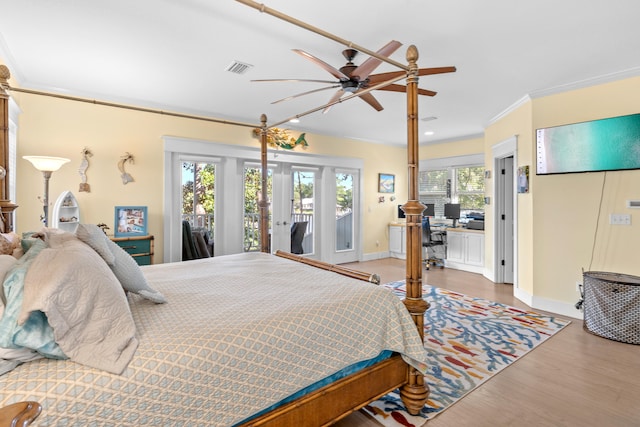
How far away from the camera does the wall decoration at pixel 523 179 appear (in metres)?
4.02

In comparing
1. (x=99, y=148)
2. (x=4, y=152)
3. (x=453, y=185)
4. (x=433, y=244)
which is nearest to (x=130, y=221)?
(x=99, y=148)

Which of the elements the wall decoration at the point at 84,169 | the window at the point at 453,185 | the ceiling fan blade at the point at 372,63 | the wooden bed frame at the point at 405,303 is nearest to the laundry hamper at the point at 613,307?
the wooden bed frame at the point at 405,303

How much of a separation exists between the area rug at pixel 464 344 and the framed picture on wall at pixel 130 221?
→ 356cm

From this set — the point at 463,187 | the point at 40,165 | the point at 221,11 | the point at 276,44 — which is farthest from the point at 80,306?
the point at 463,187

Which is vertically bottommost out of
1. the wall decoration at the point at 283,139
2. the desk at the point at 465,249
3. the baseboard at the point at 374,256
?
the baseboard at the point at 374,256

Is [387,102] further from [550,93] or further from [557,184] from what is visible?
[557,184]

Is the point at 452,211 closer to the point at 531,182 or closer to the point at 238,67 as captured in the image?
the point at 531,182

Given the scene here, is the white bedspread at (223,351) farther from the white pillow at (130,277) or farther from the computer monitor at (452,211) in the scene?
the computer monitor at (452,211)

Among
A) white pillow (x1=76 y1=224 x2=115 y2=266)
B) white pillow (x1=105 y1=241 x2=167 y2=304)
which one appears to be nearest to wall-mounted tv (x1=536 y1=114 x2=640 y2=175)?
white pillow (x1=105 y1=241 x2=167 y2=304)

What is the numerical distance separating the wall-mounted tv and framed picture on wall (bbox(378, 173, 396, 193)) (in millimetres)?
3502

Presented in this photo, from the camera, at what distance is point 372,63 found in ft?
7.66

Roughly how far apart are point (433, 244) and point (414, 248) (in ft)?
14.4

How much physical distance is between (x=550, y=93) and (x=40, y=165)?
5.55 m

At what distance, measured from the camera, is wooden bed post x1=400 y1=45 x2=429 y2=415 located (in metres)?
1.92
